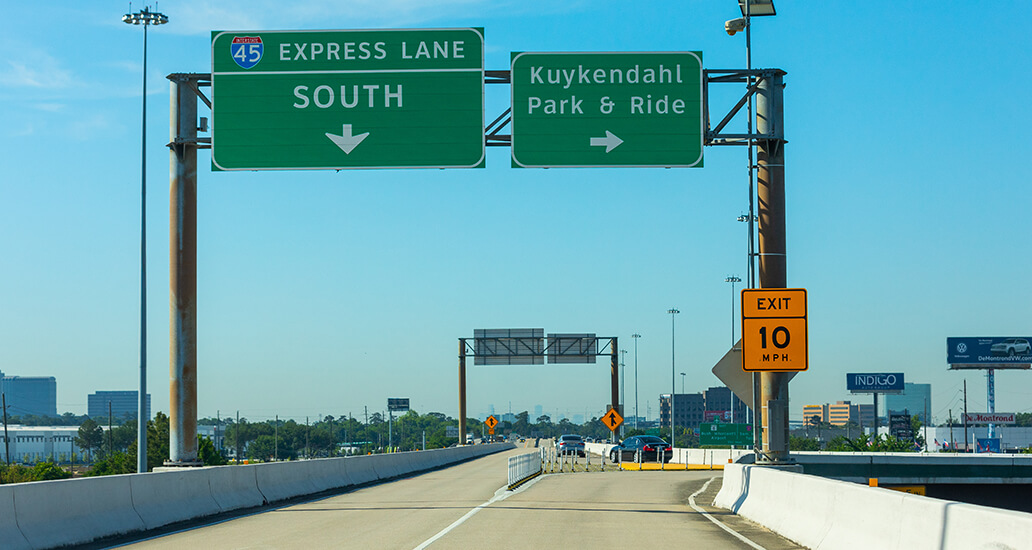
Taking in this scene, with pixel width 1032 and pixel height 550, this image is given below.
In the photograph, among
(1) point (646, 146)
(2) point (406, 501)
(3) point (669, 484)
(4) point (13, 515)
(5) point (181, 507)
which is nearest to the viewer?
(4) point (13, 515)

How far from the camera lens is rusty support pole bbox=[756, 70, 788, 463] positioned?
65.2ft

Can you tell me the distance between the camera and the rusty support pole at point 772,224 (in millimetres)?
19875

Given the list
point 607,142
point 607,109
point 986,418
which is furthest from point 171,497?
point 986,418

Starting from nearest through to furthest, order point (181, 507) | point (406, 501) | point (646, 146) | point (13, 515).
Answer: point (13, 515) → point (181, 507) → point (646, 146) → point (406, 501)

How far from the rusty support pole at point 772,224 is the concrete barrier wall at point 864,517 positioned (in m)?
0.83

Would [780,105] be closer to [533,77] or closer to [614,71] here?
[614,71]

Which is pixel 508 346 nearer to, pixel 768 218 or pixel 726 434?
pixel 726 434

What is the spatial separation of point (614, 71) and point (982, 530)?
Result: 13.0 m

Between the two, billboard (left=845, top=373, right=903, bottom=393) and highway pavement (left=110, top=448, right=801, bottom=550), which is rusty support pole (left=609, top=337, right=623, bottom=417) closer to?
highway pavement (left=110, top=448, right=801, bottom=550)

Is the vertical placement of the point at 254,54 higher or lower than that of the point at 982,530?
higher

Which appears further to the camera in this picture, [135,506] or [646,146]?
[646,146]

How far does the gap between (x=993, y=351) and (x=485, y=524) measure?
131 meters

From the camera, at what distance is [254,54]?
68.6 feet

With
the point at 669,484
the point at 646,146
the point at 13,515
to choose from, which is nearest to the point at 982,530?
the point at 13,515
